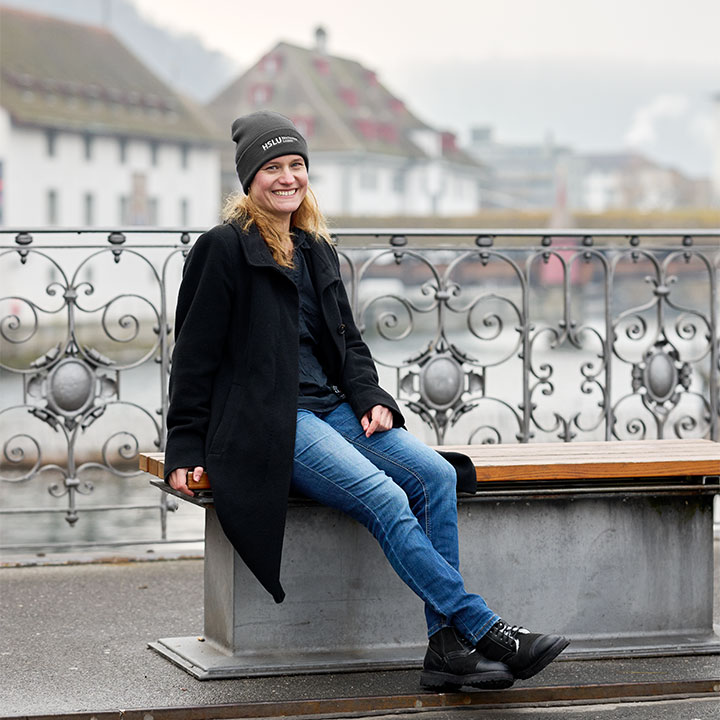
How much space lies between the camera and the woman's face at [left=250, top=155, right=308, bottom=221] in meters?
3.89

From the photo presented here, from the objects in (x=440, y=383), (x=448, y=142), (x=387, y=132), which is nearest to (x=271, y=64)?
(x=387, y=132)

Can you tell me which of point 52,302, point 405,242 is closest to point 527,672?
point 405,242

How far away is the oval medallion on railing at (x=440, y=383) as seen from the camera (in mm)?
6148

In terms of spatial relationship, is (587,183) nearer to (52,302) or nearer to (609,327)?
(52,302)

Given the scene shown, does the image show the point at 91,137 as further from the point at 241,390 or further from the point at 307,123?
the point at 241,390

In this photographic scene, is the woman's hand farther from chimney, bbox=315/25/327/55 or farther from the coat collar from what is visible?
chimney, bbox=315/25/327/55

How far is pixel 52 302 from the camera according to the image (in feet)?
152

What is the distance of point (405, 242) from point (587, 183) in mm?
175965

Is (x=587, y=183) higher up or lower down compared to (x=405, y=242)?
higher up

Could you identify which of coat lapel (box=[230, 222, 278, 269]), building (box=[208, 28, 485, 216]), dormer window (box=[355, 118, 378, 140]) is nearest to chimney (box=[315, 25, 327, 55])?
building (box=[208, 28, 485, 216])

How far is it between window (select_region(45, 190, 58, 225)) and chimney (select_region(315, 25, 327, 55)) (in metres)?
41.9

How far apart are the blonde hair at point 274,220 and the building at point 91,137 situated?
69.5 m

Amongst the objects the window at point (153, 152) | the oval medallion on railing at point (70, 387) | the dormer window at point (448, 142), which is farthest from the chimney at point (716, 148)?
the oval medallion on railing at point (70, 387)

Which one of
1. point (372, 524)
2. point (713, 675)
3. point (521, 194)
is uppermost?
point (521, 194)
